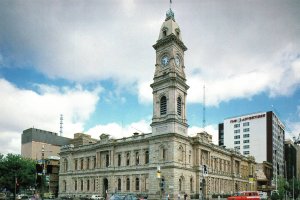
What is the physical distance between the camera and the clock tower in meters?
63.1

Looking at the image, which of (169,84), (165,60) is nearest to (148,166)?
(169,84)

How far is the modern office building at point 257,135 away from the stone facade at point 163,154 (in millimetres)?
44502

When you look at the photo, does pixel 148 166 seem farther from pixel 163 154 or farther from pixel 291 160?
pixel 291 160

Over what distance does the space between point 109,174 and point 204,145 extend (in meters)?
21.3

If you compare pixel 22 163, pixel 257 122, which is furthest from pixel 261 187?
pixel 22 163

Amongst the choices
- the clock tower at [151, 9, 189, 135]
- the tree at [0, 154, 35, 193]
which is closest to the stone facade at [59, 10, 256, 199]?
the clock tower at [151, 9, 189, 135]

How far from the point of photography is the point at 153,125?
64875 mm

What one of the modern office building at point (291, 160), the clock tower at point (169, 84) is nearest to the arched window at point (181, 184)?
the clock tower at point (169, 84)

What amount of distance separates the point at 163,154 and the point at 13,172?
37653 millimetres

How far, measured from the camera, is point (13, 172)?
257ft

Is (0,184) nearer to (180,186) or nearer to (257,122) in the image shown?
(180,186)

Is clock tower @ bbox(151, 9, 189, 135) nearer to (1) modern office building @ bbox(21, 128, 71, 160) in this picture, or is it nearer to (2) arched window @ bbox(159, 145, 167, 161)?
(2) arched window @ bbox(159, 145, 167, 161)

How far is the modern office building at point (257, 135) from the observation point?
120 meters

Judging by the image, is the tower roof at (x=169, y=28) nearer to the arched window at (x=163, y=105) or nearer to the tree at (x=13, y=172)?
the arched window at (x=163, y=105)
